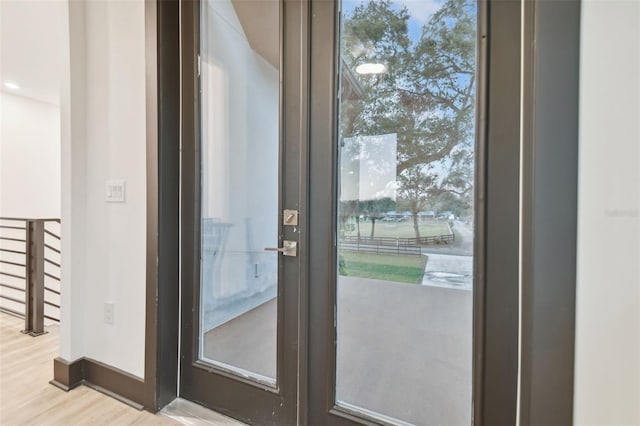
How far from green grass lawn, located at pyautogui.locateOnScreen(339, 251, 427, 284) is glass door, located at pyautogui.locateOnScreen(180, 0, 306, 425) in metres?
0.25

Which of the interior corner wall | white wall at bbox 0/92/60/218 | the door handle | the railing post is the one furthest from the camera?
white wall at bbox 0/92/60/218

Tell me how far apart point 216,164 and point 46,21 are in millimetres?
2193

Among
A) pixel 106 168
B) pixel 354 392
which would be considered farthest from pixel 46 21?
pixel 354 392

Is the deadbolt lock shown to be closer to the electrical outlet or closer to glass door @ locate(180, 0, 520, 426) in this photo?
glass door @ locate(180, 0, 520, 426)

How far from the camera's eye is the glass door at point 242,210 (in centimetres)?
143

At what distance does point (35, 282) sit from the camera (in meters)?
2.56

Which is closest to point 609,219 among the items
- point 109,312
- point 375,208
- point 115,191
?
point 375,208

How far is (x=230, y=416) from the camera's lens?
1.55 m

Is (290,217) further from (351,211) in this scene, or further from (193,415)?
(193,415)

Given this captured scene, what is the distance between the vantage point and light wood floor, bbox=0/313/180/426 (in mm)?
1512

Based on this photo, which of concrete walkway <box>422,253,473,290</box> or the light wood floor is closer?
concrete walkway <box>422,253,473,290</box>

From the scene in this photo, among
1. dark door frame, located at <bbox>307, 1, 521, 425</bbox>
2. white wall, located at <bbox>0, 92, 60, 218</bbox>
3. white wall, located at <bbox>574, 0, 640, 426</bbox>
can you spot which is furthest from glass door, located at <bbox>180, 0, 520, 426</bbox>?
white wall, located at <bbox>0, 92, 60, 218</bbox>

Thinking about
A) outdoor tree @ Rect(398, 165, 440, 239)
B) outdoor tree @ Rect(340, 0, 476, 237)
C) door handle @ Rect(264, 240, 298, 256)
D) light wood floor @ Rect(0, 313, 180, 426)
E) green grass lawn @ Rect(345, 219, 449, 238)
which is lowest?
light wood floor @ Rect(0, 313, 180, 426)

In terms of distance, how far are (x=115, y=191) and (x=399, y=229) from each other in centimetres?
155
